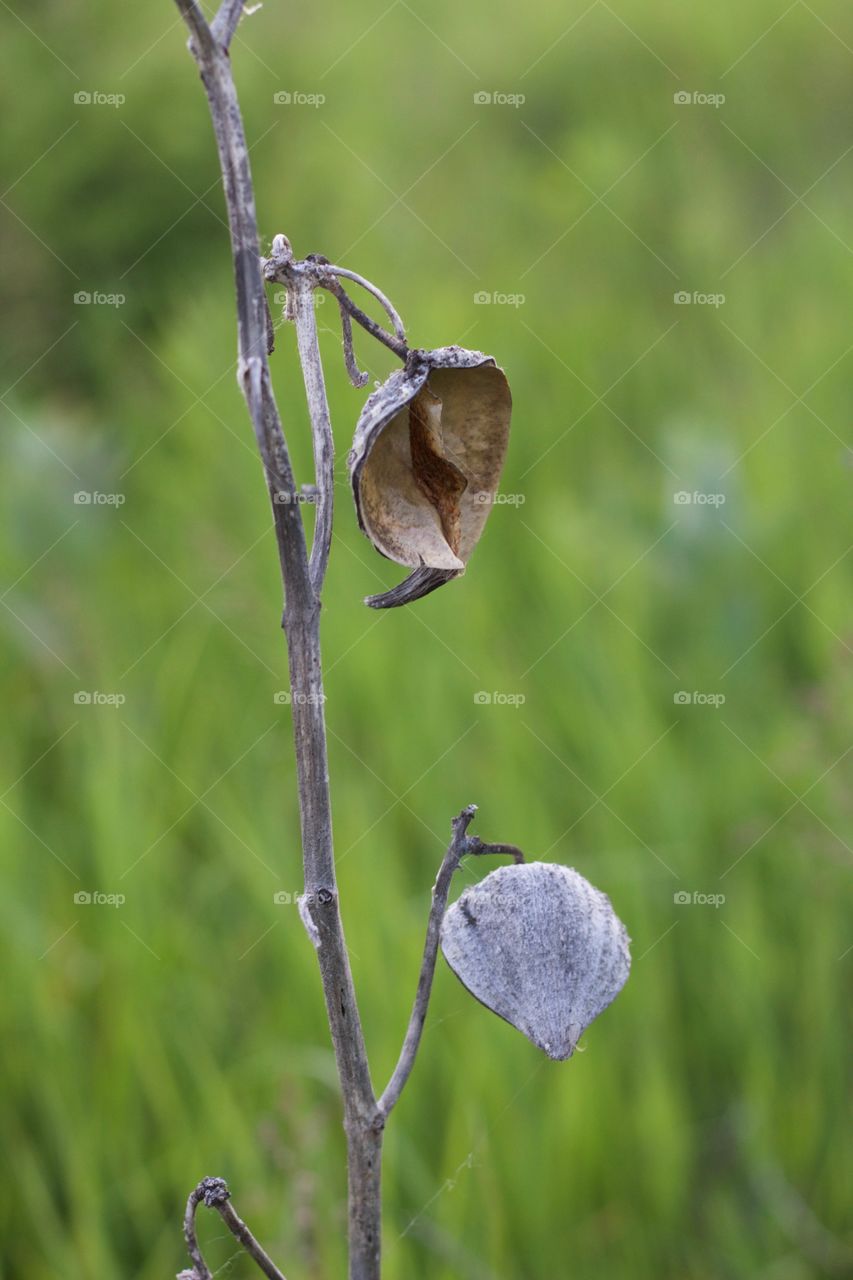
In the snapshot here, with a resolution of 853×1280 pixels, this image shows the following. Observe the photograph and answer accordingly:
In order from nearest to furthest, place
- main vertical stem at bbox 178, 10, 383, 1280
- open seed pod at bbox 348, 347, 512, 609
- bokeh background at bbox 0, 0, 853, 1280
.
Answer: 1. main vertical stem at bbox 178, 10, 383, 1280
2. open seed pod at bbox 348, 347, 512, 609
3. bokeh background at bbox 0, 0, 853, 1280

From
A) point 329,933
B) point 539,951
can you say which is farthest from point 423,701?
point 329,933

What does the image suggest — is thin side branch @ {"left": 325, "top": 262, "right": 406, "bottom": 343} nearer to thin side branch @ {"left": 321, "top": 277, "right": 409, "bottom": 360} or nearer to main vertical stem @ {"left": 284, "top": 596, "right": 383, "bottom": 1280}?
thin side branch @ {"left": 321, "top": 277, "right": 409, "bottom": 360}

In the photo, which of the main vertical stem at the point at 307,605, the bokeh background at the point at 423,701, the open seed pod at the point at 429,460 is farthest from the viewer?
the bokeh background at the point at 423,701

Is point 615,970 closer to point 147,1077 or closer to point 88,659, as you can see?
point 147,1077

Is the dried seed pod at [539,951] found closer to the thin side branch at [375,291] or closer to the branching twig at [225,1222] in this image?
the branching twig at [225,1222]

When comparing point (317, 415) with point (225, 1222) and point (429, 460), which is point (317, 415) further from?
point (225, 1222)

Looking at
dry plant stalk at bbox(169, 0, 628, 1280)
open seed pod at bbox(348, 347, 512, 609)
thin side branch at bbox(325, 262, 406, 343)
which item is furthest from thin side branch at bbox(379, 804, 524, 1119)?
thin side branch at bbox(325, 262, 406, 343)

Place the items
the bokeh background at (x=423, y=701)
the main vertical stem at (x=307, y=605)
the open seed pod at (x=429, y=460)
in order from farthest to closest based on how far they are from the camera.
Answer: the bokeh background at (x=423, y=701) → the open seed pod at (x=429, y=460) → the main vertical stem at (x=307, y=605)

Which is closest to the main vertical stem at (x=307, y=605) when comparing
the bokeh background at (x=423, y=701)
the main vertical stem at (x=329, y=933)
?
the main vertical stem at (x=329, y=933)
